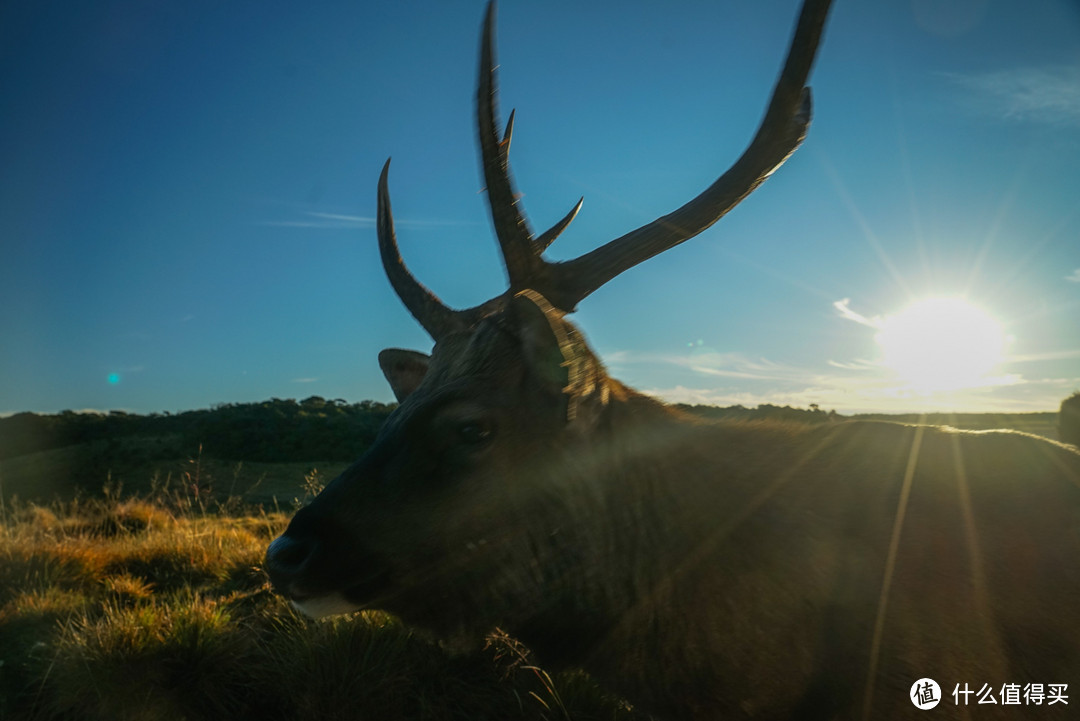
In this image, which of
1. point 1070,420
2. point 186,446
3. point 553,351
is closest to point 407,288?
point 553,351

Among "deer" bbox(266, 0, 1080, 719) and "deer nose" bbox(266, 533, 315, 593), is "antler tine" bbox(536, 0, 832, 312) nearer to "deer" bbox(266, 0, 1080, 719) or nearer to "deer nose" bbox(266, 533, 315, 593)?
"deer" bbox(266, 0, 1080, 719)

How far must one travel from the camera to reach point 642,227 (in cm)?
251

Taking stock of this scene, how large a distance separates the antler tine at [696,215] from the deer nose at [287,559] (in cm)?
132

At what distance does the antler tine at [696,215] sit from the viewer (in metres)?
2.33

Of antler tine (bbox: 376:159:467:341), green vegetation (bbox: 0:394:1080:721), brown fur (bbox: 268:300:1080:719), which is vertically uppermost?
antler tine (bbox: 376:159:467:341)

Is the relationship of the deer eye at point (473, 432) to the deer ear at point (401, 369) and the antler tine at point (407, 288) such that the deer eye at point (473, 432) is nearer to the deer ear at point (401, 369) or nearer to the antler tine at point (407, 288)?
the antler tine at point (407, 288)

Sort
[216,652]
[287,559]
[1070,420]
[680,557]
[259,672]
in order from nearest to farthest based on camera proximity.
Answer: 1. [287,559]
2. [680,557]
3. [1070,420]
4. [259,672]
5. [216,652]

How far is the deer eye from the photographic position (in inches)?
77.9

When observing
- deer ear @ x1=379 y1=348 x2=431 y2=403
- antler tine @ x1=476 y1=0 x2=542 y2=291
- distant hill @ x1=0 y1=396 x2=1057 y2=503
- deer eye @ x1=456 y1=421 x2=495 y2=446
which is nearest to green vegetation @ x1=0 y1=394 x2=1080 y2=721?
antler tine @ x1=476 y1=0 x2=542 y2=291

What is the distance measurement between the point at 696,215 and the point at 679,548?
4.41 ft

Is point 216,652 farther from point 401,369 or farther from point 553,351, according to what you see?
point 553,351

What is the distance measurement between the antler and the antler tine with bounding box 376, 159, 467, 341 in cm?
16

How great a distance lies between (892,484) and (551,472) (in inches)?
50.7

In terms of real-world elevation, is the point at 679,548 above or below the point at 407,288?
below
